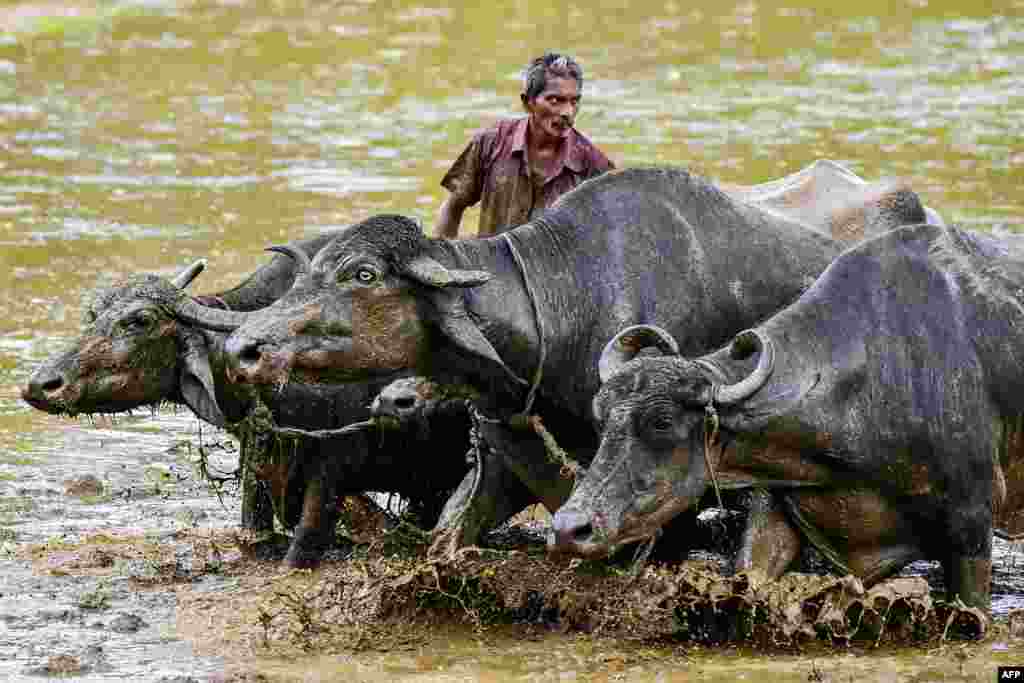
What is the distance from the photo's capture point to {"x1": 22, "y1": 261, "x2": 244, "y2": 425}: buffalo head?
8.79 metres

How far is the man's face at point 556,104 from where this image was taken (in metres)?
9.40

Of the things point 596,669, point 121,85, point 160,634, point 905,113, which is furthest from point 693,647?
point 121,85

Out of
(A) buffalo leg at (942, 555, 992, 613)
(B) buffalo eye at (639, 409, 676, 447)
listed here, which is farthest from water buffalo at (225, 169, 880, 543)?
(A) buffalo leg at (942, 555, 992, 613)

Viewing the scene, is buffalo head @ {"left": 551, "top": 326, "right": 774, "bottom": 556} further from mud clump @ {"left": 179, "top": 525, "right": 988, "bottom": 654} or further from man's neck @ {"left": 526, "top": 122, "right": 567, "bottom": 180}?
man's neck @ {"left": 526, "top": 122, "right": 567, "bottom": 180}

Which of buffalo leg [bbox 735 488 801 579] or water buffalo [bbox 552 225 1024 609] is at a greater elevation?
water buffalo [bbox 552 225 1024 609]

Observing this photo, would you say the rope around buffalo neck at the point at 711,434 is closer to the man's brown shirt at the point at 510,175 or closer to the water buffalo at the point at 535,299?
the water buffalo at the point at 535,299

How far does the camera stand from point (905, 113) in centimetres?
2016

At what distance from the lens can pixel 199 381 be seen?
8.88 meters

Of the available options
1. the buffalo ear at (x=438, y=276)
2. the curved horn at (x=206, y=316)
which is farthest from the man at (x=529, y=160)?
the buffalo ear at (x=438, y=276)

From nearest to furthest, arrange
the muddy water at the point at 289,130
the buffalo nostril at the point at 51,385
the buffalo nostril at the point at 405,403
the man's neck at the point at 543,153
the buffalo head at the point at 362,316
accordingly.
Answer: the buffalo head at the point at 362,316, the buffalo nostril at the point at 405,403, the buffalo nostril at the point at 51,385, the man's neck at the point at 543,153, the muddy water at the point at 289,130

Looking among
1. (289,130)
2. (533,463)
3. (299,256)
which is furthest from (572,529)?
(289,130)

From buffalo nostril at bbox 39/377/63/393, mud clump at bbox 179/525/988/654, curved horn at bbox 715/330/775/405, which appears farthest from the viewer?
buffalo nostril at bbox 39/377/63/393

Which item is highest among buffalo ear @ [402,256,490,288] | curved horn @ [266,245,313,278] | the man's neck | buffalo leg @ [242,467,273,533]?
the man's neck

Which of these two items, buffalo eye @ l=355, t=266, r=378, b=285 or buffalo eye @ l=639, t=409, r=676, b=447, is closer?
buffalo eye @ l=639, t=409, r=676, b=447
